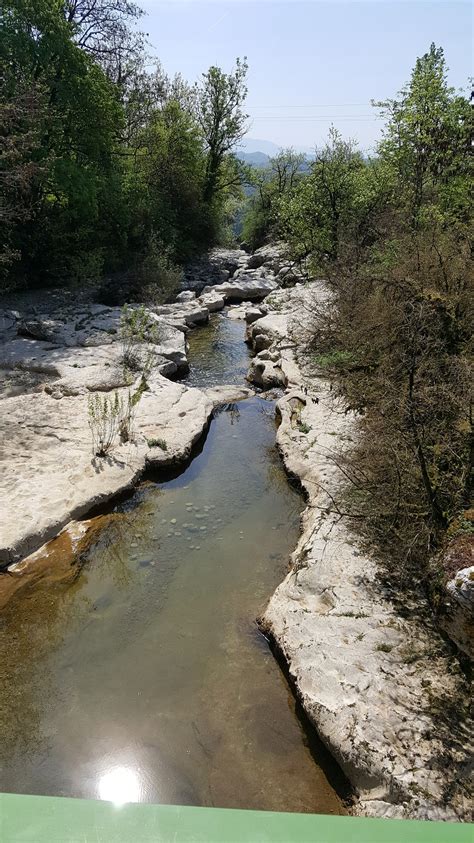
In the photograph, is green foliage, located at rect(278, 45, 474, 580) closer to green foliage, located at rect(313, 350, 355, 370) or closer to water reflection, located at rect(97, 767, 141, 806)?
green foliage, located at rect(313, 350, 355, 370)

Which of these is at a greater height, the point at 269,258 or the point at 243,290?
the point at 269,258

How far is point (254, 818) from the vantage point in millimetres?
1167

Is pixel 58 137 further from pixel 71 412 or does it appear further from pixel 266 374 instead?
pixel 71 412

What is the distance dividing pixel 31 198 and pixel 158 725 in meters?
14.7

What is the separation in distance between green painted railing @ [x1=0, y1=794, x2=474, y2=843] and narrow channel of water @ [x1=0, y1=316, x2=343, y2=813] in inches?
122

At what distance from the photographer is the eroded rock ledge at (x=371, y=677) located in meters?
3.55

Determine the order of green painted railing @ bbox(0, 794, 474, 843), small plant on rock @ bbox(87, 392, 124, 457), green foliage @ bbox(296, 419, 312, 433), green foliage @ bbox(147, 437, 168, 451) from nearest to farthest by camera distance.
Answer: green painted railing @ bbox(0, 794, 474, 843) < small plant on rock @ bbox(87, 392, 124, 457) < green foliage @ bbox(147, 437, 168, 451) < green foliage @ bbox(296, 419, 312, 433)

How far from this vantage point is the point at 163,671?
15.7 feet

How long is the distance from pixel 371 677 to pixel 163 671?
1.90 meters

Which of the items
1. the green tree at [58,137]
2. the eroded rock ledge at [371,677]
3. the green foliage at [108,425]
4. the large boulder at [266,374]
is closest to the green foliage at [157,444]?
the green foliage at [108,425]

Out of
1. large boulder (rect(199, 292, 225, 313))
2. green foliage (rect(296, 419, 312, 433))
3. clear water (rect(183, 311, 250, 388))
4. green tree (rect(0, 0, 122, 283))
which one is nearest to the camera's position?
green foliage (rect(296, 419, 312, 433))

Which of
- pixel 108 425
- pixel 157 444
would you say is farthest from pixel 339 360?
pixel 108 425

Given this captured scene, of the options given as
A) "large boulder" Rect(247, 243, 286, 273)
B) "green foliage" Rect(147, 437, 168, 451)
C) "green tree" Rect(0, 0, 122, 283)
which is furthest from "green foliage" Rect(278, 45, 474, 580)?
"large boulder" Rect(247, 243, 286, 273)

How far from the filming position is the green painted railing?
3.72ft
